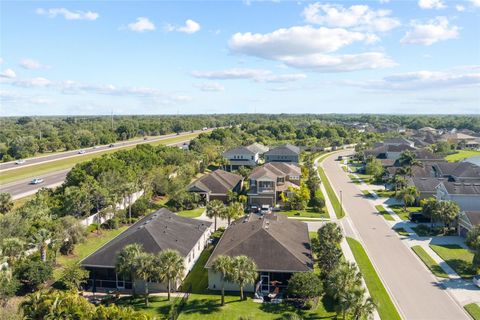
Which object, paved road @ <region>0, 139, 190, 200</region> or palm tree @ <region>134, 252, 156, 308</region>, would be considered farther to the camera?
paved road @ <region>0, 139, 190, 200</region>

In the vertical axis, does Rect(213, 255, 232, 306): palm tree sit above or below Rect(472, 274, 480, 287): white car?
above

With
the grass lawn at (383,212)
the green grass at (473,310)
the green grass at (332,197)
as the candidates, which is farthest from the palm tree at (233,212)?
the green grass at (473,310)

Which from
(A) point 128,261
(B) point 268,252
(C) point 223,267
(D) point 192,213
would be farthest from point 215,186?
(C) point 223,267

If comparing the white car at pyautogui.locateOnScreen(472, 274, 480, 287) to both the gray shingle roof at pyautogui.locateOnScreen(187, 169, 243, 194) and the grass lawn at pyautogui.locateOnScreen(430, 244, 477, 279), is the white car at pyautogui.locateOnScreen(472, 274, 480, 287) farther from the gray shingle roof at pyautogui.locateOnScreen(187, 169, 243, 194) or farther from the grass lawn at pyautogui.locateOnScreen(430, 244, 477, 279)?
the gray shingle roof at pyautogui.locateOnScreen(187, 169, 243, 194)

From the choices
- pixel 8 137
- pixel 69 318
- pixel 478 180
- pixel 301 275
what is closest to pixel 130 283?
pixel 69 318

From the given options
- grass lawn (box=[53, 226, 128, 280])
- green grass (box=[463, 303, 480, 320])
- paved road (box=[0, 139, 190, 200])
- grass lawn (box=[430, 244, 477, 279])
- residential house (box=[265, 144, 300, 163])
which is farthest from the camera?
residential house (box=[265, 144, 300, 163])

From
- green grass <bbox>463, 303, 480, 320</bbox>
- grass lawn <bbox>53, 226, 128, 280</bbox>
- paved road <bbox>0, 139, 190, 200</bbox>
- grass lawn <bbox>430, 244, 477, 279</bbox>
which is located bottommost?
grass lawn <bbox>53, 226, 128, 280</bbox>

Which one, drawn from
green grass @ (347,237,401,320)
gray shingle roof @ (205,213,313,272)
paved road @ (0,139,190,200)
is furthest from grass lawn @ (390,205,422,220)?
paved road @ (0,139,190,200)

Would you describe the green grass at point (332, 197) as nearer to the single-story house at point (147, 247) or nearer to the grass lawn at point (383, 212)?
the grass lawn at point (383, 212)

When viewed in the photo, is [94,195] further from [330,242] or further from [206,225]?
[330,242]
